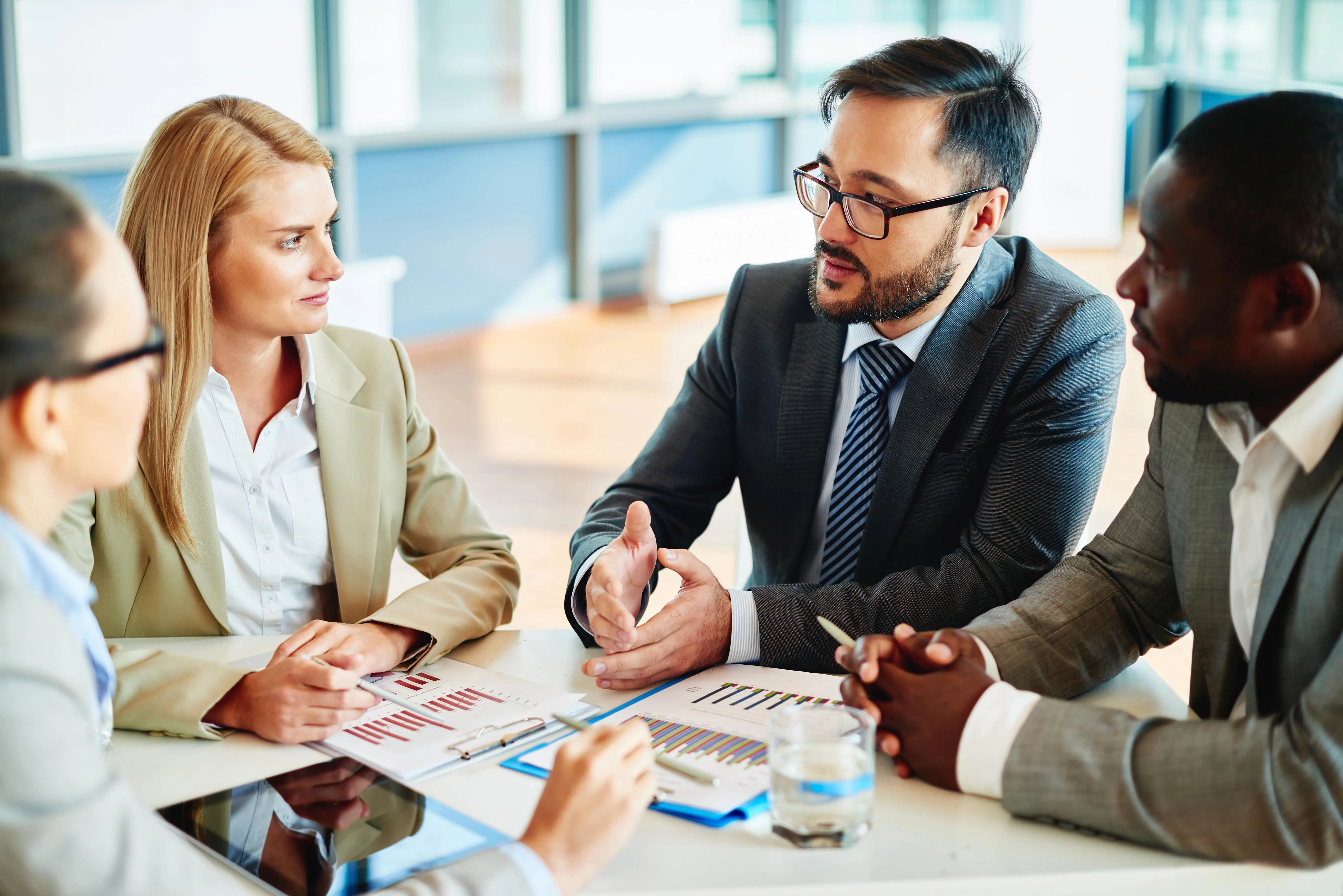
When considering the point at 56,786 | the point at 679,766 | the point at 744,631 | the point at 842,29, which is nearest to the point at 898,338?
the point at 744,631

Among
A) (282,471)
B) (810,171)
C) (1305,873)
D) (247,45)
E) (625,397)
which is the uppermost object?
(247,45)

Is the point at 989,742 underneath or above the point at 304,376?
underneath

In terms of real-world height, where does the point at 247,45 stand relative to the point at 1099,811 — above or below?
above

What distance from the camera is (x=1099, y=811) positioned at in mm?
1162

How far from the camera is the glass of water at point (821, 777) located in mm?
1144

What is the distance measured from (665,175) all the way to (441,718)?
6878mm

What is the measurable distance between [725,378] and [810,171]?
0.36 m

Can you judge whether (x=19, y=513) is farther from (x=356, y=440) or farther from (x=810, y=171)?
(x=810, y=171)

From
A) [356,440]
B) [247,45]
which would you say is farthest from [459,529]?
[247,45]

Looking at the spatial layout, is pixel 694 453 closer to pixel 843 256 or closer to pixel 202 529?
pixel 843 256

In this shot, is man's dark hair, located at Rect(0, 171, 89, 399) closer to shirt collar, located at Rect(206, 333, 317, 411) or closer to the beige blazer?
the beige blazer

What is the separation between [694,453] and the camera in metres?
2.13

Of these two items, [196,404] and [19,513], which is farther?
[196,404]

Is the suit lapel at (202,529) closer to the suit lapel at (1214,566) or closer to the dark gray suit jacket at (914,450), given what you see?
the dark gray suit jacket at (914,450)
